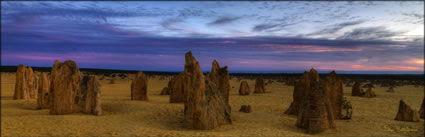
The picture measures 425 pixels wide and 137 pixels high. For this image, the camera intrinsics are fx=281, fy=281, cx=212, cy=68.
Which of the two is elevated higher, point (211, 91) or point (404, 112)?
point (211, 91)

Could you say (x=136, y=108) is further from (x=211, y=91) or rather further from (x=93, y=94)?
(x=211, y=91)

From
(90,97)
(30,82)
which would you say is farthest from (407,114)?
(30,82)

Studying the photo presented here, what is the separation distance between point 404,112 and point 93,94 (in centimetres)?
1836

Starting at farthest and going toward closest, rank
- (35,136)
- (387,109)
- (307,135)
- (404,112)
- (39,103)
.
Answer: (387,109)
(39,103)
(404,112)
(307,135)
(35,136)

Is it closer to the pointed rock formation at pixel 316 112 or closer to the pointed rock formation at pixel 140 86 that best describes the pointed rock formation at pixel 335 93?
the pointed rock formation at pixel 316 112

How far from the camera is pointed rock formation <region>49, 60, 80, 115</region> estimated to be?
15.6 meters

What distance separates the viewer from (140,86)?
2269cm

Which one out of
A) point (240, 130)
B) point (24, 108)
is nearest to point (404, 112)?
point (240, 130)

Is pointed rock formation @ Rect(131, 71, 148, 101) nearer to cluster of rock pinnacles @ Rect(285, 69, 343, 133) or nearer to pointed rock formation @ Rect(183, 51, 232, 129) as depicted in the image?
pointed rock formation @ Rect(183, 51, 232, 129)

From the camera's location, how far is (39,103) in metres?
17.9

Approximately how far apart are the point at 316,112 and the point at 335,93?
13.2 feet

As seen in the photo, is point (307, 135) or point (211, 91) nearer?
point (307, 135)

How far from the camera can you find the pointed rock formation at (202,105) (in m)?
13.4

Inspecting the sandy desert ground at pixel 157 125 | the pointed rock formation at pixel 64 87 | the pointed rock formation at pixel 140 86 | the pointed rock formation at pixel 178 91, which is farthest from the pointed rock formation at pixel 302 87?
the pointed rock formation at pixel 64 87
